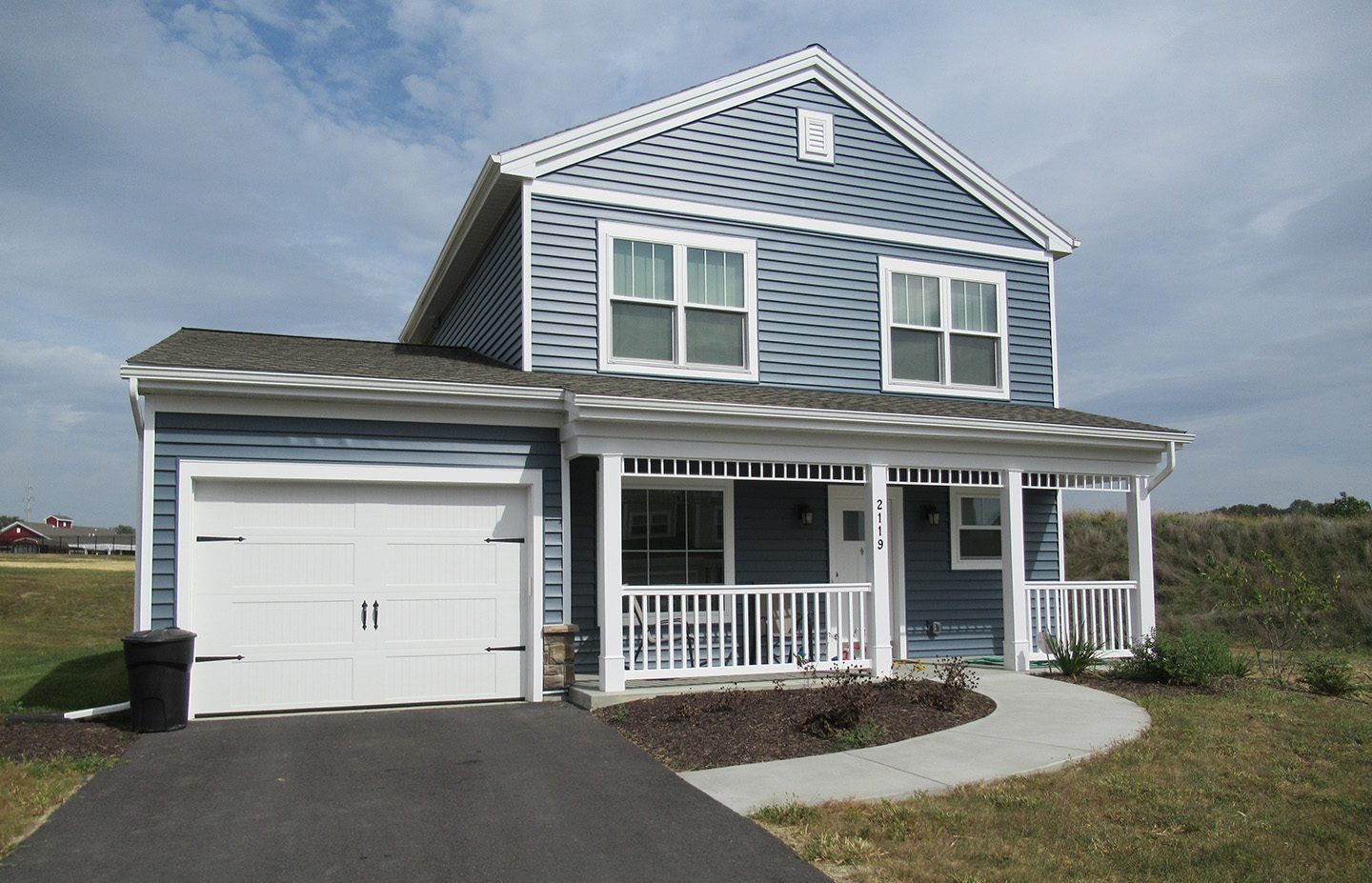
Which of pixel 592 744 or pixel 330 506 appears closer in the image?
pixel 592 744

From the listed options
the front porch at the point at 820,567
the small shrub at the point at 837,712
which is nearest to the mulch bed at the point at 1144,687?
the front porch at the point at 820,567

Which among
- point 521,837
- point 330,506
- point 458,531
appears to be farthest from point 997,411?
point 521,837

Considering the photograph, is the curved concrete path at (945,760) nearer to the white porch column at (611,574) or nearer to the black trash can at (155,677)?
the white porch column at (611,574)

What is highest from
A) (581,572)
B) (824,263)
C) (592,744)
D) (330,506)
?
(824,263)

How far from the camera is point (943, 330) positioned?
44.0 ft

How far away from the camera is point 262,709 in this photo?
30.6 ft

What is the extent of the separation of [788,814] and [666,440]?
4977mm

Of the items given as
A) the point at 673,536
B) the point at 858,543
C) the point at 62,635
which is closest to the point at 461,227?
the point at 673,536

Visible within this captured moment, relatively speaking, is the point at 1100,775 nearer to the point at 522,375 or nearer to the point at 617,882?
the point at 617,882

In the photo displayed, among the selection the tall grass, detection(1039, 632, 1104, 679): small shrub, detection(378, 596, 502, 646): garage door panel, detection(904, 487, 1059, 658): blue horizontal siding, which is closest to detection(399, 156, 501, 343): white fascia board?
detection(378, 596, 502, 646): garage door panel

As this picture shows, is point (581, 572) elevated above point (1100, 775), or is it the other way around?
point (581, 572)

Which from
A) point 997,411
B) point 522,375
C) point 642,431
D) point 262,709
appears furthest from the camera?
point 997,411

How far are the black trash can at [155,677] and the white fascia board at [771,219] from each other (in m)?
6.03

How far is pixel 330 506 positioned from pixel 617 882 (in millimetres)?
5926
